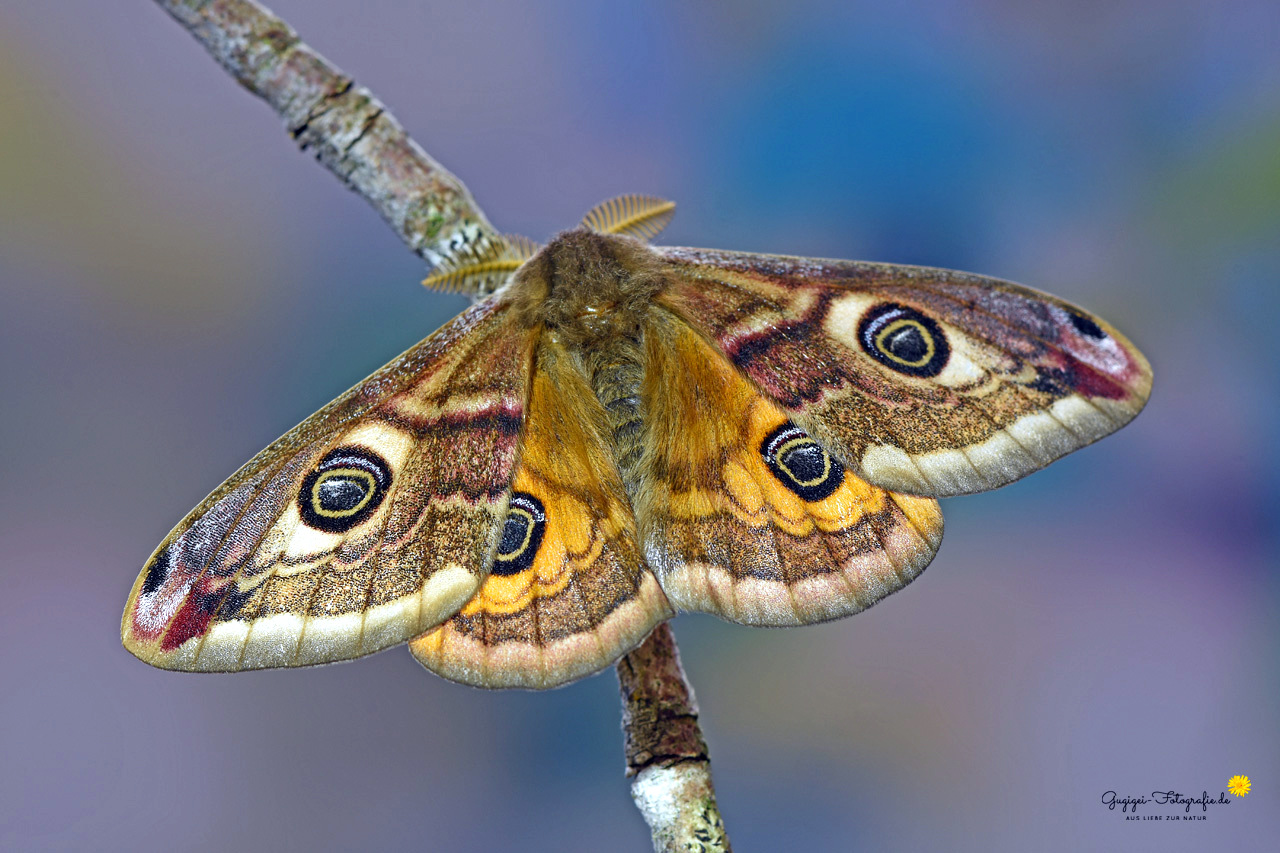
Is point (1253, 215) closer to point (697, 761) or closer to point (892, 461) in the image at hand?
point (892, 461)

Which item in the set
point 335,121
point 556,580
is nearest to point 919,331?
point 556,580

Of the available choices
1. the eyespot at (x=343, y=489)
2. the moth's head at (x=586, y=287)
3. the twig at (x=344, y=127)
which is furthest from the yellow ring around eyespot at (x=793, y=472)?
the twig at (x=344, y=127)

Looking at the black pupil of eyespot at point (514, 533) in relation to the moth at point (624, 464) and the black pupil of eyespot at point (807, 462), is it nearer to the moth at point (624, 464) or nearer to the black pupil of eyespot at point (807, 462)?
the moth at point (624, 464)

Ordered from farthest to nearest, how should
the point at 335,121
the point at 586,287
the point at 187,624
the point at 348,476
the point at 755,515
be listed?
the point at 335,121, the point at 586,287, the point at 755,515, the point at 348,476, the point at 187,624

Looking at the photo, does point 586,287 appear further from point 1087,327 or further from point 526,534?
point 1087,327

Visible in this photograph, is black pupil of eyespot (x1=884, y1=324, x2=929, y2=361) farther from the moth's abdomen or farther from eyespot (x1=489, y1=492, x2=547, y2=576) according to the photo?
eyespot (x1=489, y1=492, x2=547, y2=576)

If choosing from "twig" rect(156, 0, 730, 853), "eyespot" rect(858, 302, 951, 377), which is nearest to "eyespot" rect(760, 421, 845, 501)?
"eyespot" rect(858, 302, 951, 377)
